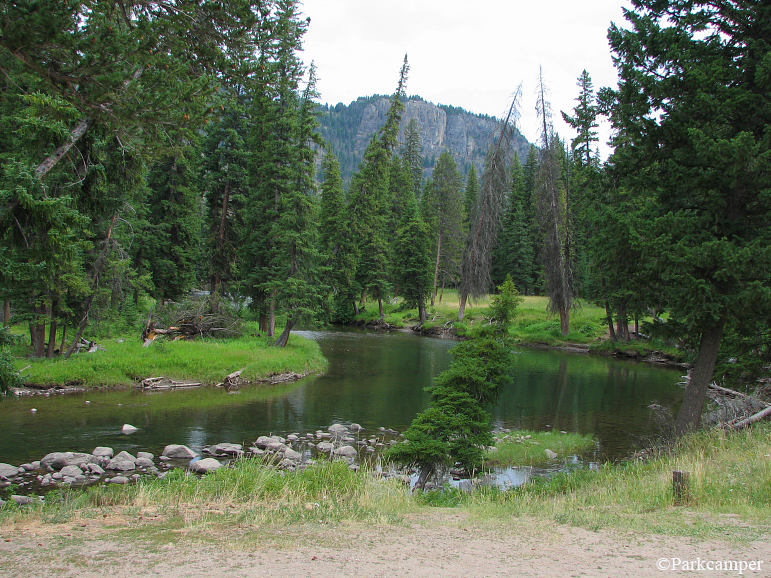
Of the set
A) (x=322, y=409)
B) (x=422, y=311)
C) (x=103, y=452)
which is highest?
(x=422, y=311)

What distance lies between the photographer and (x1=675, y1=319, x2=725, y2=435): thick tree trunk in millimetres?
Result: 11156

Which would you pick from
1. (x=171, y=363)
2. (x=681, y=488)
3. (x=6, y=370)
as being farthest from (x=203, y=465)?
(x=171, y=363)

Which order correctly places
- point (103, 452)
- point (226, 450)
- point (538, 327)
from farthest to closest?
point (538, 327) → point (226, 450) → point (103, 452)

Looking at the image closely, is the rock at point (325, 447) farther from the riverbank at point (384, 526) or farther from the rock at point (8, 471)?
the rock at point (8, 471)

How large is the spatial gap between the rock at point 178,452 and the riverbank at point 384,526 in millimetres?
4163

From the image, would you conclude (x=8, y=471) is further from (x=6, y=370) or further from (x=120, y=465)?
(x=6, y=370)

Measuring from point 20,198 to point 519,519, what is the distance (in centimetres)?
795

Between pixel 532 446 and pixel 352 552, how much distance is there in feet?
33.6

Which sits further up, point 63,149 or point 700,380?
point 63,149

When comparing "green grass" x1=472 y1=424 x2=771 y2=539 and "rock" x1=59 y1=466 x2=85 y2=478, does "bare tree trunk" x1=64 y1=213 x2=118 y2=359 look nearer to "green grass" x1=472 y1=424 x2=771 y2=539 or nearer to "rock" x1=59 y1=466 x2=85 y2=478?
"rock" x1=59 y1=466 x2=85 y2=478

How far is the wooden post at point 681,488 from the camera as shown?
732 cm

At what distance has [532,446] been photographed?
1460 cm

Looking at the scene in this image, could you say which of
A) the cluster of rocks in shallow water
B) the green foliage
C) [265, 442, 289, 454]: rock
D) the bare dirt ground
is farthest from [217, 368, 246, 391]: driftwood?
the bare dirt ground

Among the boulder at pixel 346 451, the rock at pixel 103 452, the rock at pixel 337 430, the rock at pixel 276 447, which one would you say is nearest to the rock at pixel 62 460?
the rock at pixel 103 452
